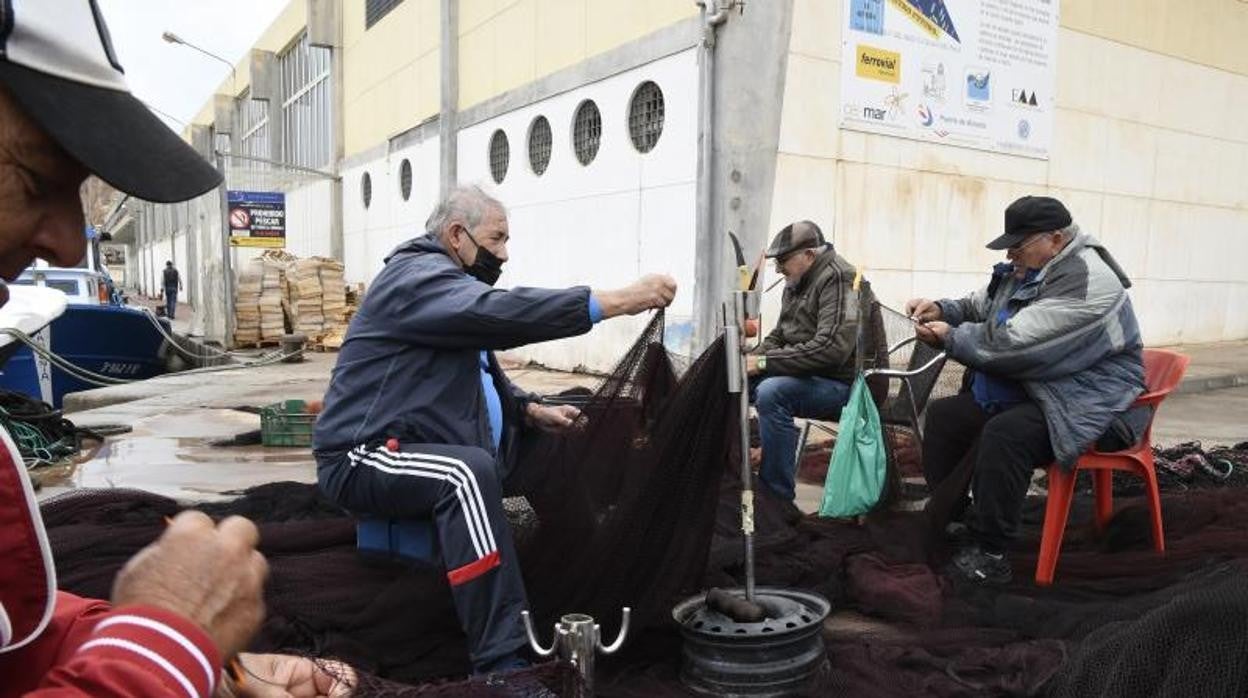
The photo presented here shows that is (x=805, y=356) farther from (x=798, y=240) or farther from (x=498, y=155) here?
(x=498, y=155)

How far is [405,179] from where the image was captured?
1734 cm

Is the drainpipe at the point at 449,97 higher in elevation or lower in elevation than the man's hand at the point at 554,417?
higher

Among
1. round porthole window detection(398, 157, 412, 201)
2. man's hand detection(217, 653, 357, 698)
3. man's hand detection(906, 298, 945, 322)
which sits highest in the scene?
round porthole window detection(398, 157, 412, 201)

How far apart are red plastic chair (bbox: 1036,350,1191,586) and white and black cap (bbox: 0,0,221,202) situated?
3.79 meters

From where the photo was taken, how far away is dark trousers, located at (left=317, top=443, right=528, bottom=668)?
114 inches

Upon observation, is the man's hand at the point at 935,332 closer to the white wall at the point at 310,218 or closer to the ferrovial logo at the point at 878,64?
the ferrovial logo at the point at 878,64

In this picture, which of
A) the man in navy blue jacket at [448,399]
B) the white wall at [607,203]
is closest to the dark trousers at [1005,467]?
the man in navy blue jacket at [448,399]

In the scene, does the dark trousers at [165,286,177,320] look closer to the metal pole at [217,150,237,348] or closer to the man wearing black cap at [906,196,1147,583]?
the metal pole at [217,150,237,348]

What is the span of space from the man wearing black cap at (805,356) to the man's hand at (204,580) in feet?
13.5

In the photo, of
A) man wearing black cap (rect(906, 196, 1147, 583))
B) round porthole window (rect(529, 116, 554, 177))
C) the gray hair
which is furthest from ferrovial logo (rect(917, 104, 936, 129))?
the gray hair

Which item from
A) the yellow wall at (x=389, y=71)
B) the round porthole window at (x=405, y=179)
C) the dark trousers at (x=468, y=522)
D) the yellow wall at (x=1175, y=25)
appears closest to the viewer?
the dark trousers at (x=468, y=522)

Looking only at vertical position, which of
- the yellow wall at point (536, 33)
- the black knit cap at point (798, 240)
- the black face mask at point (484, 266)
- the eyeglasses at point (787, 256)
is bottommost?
the black face mask at point (484, 266)

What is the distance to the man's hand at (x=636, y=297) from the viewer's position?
3096 mm

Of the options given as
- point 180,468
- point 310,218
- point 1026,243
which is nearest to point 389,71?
point 310,218
